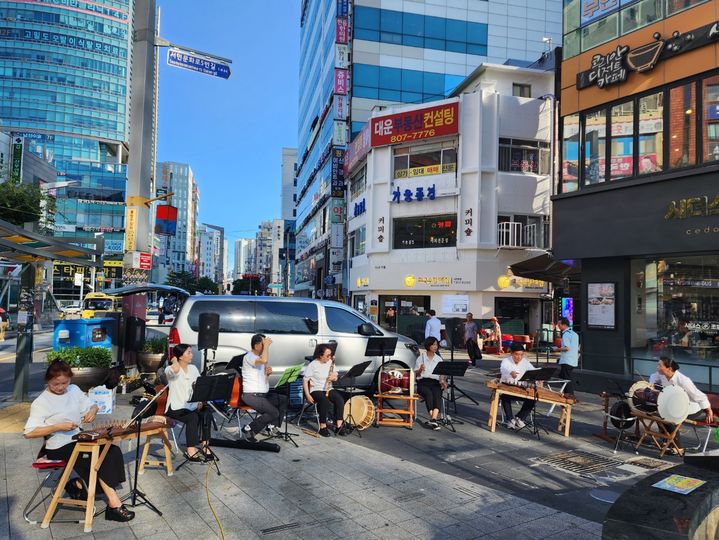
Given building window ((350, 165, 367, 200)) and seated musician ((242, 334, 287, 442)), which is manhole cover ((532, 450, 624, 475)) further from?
building window ((350, 165, 367, 200))

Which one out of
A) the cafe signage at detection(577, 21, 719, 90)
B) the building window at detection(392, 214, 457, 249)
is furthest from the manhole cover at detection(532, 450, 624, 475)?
the building window at detection(392, 214, 457, 249)

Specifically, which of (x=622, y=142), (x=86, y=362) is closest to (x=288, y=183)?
(x=622, y=142)

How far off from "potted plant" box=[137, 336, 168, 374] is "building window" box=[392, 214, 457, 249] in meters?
17.1

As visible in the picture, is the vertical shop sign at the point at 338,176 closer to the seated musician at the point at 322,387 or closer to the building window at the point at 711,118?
the building window at the point at 711,118

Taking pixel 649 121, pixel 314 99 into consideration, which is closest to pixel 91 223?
pixel 314 99

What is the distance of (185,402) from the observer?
6.38 metres

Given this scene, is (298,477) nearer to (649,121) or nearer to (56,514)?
(56,514)

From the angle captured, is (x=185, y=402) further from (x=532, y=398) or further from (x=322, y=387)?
(x=532, y=398)

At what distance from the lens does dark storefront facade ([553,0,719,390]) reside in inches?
456

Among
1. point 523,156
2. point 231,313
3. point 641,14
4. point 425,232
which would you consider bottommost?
point 231,313

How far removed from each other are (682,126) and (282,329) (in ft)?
34.2

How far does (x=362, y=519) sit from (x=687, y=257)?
1125 centimetres

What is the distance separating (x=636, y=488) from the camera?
3043 mm

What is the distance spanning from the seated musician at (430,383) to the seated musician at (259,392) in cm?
264
